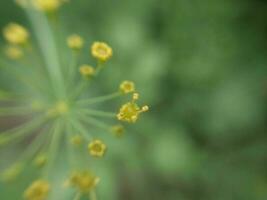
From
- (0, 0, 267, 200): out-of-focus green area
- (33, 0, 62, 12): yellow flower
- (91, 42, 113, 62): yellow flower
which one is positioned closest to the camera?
(91, 42, 113, 62): yellow flower

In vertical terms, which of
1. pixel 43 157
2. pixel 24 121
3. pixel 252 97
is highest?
pixel 24 121

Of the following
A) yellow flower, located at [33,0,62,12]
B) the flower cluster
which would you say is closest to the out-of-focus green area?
the flower cluster

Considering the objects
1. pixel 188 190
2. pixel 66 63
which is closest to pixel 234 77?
pixel 188 190

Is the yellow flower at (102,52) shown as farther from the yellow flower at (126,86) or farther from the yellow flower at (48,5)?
the yellow flower at (48,5)

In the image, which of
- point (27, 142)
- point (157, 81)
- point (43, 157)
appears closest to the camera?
point (43, 157)

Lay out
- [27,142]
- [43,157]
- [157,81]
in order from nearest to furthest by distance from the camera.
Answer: [43,157] < [157,81] < [27,142]

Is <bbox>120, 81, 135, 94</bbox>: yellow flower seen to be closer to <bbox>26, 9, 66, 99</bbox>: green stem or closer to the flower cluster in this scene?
the flower cluster

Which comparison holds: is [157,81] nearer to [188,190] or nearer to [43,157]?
[188,190]

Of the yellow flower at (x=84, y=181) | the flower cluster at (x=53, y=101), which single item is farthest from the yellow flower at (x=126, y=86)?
the yellow flower at (x=84, y=181)
